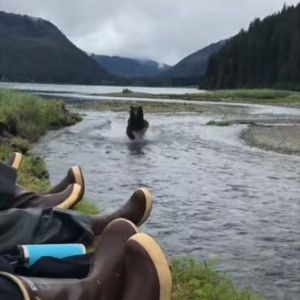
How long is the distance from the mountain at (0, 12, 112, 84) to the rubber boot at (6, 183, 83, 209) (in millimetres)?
128535

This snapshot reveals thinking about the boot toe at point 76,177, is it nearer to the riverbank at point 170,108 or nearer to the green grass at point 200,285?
the green grass at point 200,285

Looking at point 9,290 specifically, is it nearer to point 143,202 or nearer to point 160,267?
point 160,267

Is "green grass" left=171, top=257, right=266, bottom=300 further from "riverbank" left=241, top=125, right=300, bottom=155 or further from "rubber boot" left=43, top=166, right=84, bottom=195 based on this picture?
"riverbank" left=241, top=125, right=300, bottom=155

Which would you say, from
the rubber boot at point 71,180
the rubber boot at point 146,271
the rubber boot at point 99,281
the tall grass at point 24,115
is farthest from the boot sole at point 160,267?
the tall grass at point 24,115

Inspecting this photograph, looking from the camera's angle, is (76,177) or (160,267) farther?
(76,177)

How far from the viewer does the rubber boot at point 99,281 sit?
2039 millimetres

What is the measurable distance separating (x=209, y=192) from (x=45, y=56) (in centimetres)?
15623

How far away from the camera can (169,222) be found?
7.44 m

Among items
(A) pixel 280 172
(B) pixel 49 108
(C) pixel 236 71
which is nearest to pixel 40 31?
(C) pixel 236 71

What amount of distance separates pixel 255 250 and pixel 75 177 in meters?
2.68

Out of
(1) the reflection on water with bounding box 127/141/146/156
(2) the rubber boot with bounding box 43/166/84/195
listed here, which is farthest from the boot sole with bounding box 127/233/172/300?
(1) the reflection on water with bounding box 127/141/146/156

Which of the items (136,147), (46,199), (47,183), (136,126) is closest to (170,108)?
(136,126)

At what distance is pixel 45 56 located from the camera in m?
161

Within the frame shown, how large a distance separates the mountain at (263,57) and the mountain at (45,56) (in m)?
44.3
